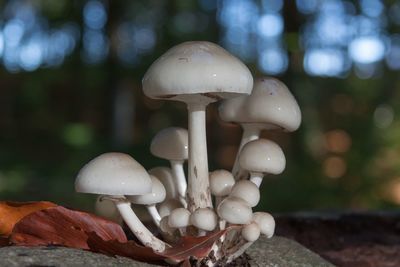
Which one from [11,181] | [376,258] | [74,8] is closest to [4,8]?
[74,8]

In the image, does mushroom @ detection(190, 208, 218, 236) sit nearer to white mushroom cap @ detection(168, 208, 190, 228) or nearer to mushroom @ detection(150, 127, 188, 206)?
white mushroom cap @ detection(168, 208, 190, 228)

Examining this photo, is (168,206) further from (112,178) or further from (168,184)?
(112,178)

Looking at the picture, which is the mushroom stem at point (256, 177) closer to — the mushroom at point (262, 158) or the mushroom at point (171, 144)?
the mushroom at point (262, 158)

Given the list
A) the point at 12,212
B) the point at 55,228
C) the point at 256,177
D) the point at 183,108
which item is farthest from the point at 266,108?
the point at 183,108

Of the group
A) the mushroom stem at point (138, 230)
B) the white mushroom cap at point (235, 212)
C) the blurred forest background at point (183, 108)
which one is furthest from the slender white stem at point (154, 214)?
the blurred forest background at point (183, 108)

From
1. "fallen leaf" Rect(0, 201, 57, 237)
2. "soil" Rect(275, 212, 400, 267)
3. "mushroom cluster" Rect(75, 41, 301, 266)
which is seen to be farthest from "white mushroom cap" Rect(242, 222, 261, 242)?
"soil" Rect(275, 212, 400, 267)

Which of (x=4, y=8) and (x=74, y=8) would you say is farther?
(x=4, y=8)

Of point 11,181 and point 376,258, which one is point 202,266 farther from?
point 11,181
